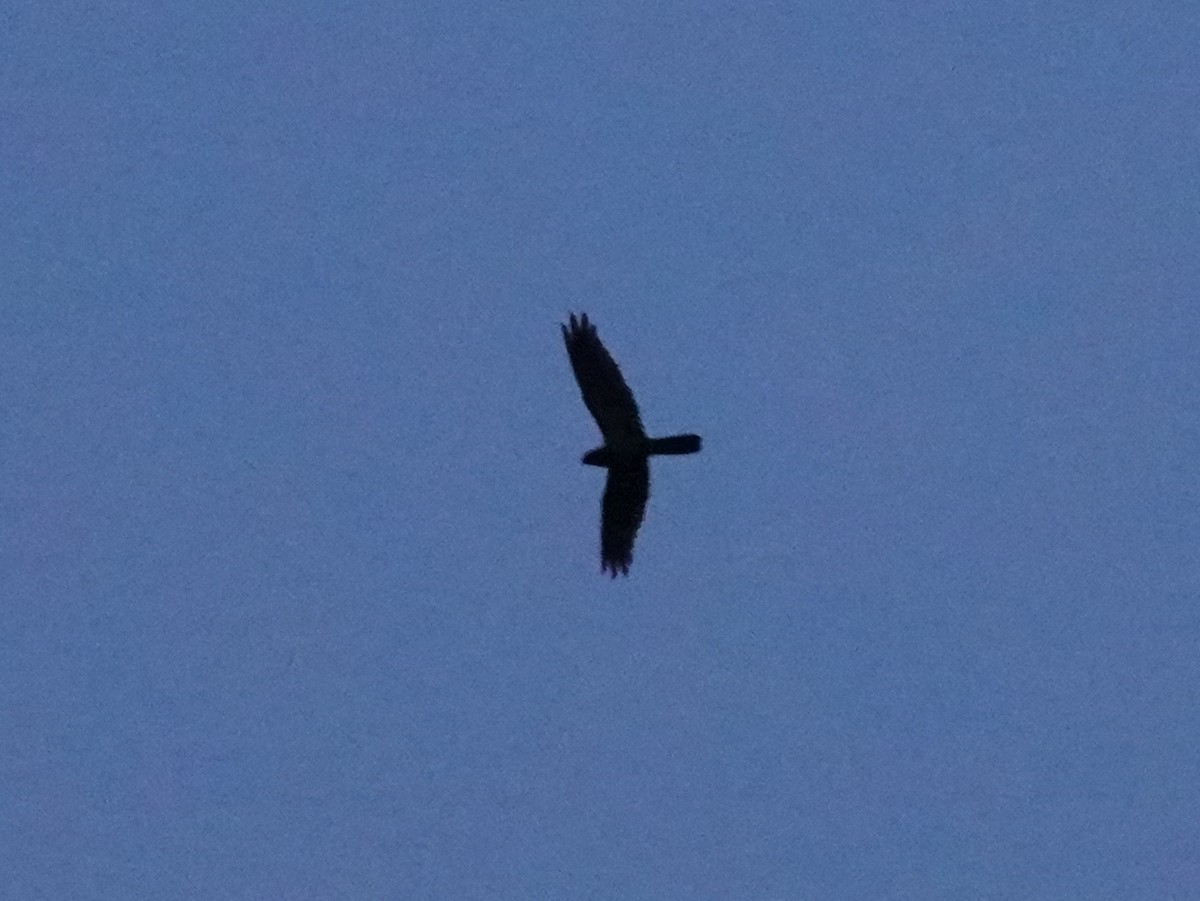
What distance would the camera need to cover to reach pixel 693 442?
4803cm

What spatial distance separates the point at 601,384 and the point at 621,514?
191 centimetres

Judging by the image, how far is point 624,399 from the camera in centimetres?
4847

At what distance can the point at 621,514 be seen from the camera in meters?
49.4

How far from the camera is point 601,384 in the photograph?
159ft

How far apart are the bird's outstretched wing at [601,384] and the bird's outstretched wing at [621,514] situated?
2.06 feet

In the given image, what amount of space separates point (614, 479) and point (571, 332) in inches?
82.3

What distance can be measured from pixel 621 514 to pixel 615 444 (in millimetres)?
1066

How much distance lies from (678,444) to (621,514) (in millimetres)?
1742

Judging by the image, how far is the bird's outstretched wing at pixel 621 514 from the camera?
1932 inches

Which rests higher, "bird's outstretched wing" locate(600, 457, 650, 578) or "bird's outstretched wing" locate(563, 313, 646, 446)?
"bird's outstretched wing" locate(563, 313, 646, 446)

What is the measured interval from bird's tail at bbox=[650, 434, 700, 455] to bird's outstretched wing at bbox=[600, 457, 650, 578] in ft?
2.25

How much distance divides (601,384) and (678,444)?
1295 millimetres

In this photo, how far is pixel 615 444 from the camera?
48.8m

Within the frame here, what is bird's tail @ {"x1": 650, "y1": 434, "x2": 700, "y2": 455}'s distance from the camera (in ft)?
158
